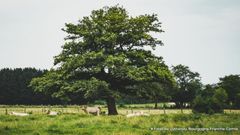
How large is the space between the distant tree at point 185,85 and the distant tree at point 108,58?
8561 cm

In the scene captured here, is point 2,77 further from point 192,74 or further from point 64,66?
point 64,66

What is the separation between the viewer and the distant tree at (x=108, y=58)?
130 feet

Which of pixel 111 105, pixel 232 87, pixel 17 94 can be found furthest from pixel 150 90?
pixel 17 94

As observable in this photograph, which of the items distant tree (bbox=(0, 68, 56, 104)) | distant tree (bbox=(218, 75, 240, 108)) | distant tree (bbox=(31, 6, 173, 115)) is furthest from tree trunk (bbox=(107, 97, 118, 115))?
distant tree (bbox=(0, 68, 56, 104))

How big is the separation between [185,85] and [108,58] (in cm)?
9549

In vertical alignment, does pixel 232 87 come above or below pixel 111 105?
above

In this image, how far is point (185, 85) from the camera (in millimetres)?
130875

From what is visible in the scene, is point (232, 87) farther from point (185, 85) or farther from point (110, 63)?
point (110, 63)

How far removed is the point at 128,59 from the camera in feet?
138

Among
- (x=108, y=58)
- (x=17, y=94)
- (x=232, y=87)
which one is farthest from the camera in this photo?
(x=17, y=94)

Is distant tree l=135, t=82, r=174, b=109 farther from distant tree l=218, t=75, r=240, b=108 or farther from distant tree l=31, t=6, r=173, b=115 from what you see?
distant tree l=218, t=75, r=240, b=108

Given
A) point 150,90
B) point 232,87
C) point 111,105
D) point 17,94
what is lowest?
point 111,105

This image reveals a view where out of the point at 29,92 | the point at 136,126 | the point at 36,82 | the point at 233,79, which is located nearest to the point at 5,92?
the point at 29,92

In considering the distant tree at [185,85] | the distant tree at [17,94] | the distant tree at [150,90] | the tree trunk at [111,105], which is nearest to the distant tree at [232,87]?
the distant tree at [185,85]
